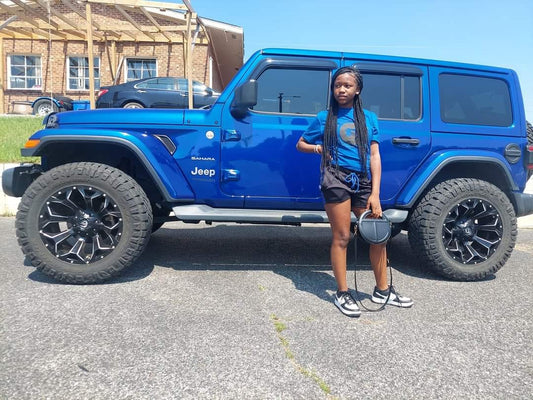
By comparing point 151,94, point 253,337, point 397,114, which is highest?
point 151,94

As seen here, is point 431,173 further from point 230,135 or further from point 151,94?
point 151,94

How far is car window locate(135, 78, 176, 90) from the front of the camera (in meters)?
10.6

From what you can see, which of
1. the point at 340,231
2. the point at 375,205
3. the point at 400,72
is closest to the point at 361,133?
the point at 375,205

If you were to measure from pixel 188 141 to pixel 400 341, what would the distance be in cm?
211

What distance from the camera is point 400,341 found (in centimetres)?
224

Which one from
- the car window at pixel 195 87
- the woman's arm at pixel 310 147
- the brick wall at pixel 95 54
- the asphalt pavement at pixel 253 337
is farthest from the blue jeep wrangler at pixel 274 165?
the brick wall at pixel 95 54

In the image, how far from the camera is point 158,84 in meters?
10.8

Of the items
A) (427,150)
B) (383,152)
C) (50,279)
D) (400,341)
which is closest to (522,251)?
(427,150)

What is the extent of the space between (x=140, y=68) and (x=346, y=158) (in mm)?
14933

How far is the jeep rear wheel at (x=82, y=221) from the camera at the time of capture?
116 inches

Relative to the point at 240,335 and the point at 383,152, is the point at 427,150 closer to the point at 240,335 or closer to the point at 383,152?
the point at 383,152

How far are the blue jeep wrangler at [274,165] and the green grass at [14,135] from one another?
4.58 metres

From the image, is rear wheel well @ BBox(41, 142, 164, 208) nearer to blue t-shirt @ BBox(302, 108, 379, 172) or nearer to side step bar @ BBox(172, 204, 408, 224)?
side step bar @ BBox(172, 204, 408, 224)

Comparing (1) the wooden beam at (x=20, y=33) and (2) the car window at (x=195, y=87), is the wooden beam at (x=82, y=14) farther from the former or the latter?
(2) the car window at (x=195, y=87)
